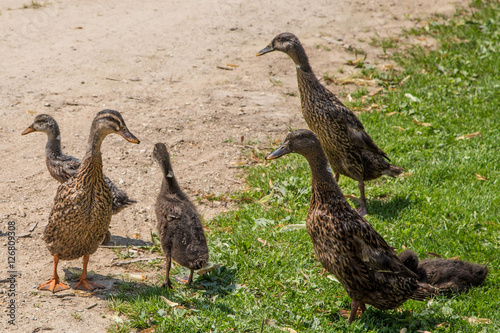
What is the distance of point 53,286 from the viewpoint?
570cm

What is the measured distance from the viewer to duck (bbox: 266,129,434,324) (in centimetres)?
519

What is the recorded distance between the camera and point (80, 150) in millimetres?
8109

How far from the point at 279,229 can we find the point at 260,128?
2.66 metres

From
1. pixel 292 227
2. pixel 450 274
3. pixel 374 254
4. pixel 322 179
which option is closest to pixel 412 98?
pixel 292 227

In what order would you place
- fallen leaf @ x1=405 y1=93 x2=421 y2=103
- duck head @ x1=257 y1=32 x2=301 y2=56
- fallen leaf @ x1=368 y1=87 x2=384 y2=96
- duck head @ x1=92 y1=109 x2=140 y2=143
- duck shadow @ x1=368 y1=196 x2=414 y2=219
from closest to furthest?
duck head @ x1=92 y1=109 x2=140 y2=143
duck shadow @ x1=368 y1=196 x2=414 y2=219
duck head @ x1=257 y1=32 x2=301 y2=56
fallen leaf @ x1=405 y1=93 x2=421 y2=103
fallen leaf @ x1=368 y1=87 x2=384 y2=96

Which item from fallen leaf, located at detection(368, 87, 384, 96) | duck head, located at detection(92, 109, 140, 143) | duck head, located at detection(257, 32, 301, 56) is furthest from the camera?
fallen leaf, located at detection(368, 87, 384, 96)

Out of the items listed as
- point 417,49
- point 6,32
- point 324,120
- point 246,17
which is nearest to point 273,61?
point 246,17

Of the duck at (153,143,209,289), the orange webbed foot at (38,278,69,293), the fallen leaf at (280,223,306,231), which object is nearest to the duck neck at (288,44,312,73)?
the fallen leaf at (280,223,306,231)

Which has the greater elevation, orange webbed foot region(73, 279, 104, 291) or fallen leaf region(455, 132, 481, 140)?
fallen leaf region(455, 132, 481, 140)

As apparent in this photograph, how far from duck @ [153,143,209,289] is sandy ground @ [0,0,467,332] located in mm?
511

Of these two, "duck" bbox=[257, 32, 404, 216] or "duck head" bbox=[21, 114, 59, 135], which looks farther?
"duck head" bbox=[21, 114, 59, 135]

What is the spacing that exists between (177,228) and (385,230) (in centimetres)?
245

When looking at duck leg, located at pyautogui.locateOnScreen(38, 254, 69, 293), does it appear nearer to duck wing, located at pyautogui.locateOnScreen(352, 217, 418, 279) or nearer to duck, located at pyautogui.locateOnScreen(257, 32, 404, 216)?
duck wing, located at pyautogui.locateOnScreen(352, 217, 418, 279)

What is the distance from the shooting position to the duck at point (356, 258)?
5.19 metres
